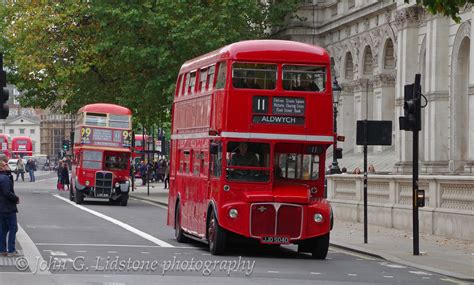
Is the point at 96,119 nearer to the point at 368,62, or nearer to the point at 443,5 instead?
the point at 368,62

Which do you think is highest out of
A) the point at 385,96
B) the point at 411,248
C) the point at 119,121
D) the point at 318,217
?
the point at 385,96

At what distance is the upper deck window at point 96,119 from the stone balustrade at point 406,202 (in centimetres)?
1125

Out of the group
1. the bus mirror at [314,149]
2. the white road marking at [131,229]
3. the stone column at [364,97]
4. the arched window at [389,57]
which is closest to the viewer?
the bus mirror at [314,149]

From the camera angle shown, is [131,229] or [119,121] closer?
[131,229]

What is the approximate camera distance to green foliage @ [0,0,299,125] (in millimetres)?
61781

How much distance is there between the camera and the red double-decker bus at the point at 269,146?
994 inches

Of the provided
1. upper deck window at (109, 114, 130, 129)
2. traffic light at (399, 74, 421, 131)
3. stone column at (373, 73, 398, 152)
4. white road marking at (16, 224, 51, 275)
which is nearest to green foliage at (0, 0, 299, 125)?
stone column at (373, 73, 398, 152)

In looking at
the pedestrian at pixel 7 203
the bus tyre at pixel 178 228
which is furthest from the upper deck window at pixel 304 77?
the pedestrian at pixel 7 203

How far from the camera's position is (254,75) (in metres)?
25.8

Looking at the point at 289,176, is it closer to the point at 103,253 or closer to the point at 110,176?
the point at 103,253

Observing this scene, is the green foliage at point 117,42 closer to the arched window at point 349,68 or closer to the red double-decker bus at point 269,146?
the arched window at point 349,68

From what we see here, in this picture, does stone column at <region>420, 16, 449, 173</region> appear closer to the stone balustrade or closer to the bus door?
the stone balustrade

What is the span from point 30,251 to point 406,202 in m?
14.1

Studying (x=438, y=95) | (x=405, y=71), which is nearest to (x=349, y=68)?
(x=405, y=71)
